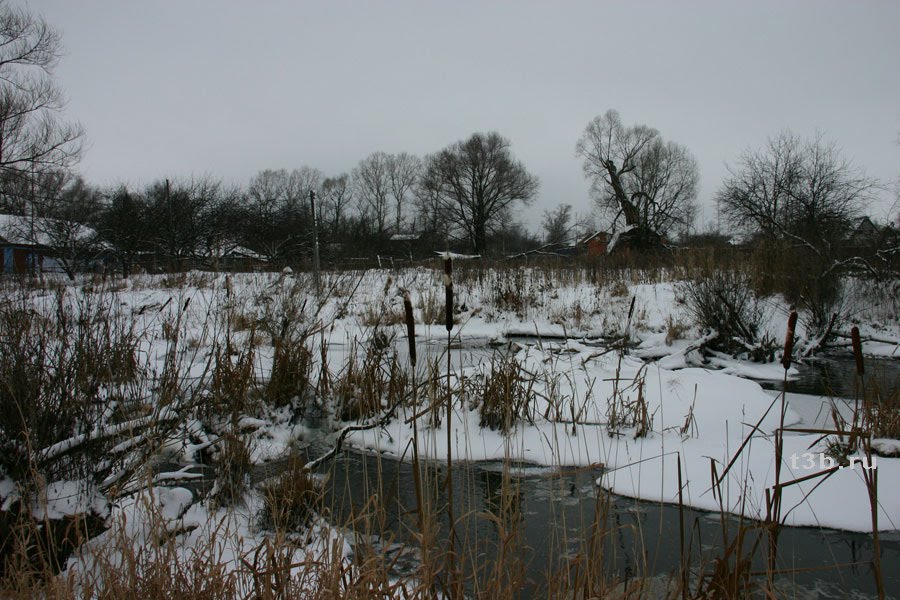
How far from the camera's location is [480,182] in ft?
146

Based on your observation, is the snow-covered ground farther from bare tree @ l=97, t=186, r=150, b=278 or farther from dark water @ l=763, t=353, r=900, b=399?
bare tree @ l=97, t=186, r=150, b=278

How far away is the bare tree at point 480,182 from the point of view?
1738 inches

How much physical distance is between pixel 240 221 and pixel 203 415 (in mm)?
20212

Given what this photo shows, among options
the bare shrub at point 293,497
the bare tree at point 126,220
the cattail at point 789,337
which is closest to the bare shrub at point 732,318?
the cattail at point 789,337

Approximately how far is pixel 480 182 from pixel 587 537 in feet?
143

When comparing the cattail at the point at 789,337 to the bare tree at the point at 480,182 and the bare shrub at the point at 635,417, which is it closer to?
the bare shrub at the point at 635,417

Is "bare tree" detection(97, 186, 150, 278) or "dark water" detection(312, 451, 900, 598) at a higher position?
"bare tree" detection(97, 186, 150, 278)

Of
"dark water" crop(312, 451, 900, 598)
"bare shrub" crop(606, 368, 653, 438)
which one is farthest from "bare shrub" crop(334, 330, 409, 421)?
"bare shrub" crop(606, 368, 653, 438)

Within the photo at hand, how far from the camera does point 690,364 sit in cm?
690

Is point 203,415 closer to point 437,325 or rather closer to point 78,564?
point 78,564

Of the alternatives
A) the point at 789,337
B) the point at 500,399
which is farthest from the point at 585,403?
the point at 789,337

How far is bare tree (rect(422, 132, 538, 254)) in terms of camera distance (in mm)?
44156

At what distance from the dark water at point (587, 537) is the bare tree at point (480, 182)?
41409mm

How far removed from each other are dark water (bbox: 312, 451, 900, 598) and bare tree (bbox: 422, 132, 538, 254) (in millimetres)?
41409
